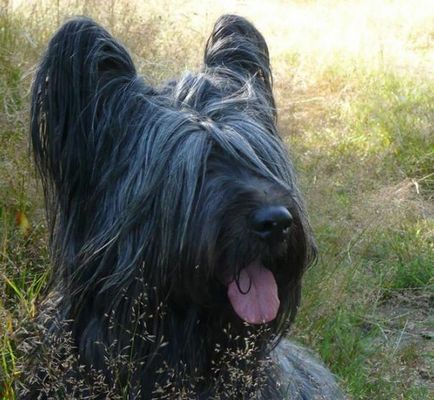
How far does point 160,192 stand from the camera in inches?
126

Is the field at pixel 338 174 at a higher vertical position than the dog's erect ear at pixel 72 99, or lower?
lower

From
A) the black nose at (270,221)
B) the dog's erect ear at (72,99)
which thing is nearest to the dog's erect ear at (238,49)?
the dog's erect ear at (72,99)

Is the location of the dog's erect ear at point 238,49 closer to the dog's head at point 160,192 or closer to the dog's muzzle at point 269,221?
the dog's head at point 160,192

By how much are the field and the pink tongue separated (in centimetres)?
86

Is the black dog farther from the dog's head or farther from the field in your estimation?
the field

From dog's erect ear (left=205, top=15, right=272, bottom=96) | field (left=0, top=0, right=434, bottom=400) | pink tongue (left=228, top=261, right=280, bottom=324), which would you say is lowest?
field (left=0, top=0, right=434, bottom=400)

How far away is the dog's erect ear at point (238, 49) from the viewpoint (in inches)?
145

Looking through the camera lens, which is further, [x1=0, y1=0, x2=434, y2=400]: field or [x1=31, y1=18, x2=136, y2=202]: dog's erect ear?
[x1=0, y1=0, x2=434, y2=400]: field

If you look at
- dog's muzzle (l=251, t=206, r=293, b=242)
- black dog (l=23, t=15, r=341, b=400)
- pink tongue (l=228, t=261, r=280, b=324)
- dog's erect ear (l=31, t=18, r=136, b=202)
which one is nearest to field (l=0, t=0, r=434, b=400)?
black dog (l=23, t=15, r=341, b=400)

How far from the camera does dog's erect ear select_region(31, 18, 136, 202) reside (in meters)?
3.17

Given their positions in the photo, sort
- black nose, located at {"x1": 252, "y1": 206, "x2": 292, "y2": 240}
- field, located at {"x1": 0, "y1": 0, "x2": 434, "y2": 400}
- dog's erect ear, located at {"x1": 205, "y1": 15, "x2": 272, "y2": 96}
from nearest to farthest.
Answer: black nose, located at {"x1": 252, "y1": 206, "x2": 292, "y2": 240}
dog's erect ear, located at {"x1": 205, "y1": 15, "x2": 272, "y2": 96}
field, located at {"x1": 0, "y1": 0, "x2": 434, "y2": 400}

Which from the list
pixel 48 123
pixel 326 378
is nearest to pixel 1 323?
pixel 48 123

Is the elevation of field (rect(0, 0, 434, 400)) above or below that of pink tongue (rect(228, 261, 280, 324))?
below

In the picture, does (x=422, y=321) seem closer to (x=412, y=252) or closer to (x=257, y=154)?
(x=412, y=252)
